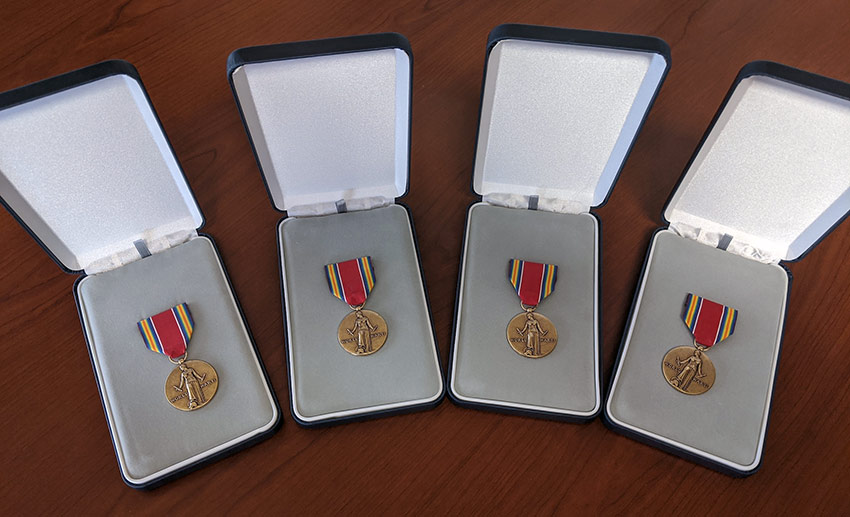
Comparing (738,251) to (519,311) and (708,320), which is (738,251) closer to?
(708,320)

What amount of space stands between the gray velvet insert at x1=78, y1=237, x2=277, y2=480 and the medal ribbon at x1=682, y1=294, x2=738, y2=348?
0.64 m

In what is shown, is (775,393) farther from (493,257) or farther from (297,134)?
(297,134)

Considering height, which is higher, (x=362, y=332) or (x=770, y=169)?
(x=770, y=169)

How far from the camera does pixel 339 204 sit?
38.9 inches

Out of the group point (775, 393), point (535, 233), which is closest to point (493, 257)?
point (535, 233)

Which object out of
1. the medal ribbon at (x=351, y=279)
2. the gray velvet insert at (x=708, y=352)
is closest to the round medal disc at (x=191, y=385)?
the medal ribbon at (x=351, y=279)

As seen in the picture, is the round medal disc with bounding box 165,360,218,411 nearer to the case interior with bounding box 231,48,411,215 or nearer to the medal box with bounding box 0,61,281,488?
the medal box with bounding box 0,61,281,488

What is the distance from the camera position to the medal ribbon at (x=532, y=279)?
2.97 feet

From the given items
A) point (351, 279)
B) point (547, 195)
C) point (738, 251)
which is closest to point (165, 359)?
point (351, 279)

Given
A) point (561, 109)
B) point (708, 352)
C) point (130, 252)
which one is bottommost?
point (708, 352)

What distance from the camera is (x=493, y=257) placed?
0.95 m

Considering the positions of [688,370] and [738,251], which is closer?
[688,370]

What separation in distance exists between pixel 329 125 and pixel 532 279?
395 millimetres

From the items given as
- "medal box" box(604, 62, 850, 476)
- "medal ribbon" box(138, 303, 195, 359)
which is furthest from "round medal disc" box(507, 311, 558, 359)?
"medal ribbon" box(138, 303, 195, 359)
